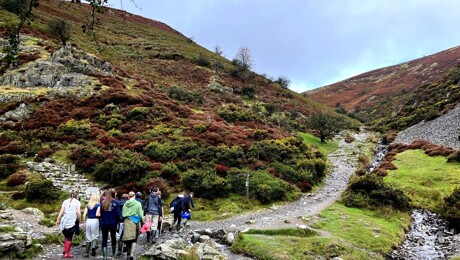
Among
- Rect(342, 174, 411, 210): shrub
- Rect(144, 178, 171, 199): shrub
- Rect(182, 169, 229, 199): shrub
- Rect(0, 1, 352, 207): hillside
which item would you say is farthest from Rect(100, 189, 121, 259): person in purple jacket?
Rect(342, 174, 411, 210): shrub

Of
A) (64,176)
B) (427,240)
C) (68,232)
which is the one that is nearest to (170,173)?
(64,176)

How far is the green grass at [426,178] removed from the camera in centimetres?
2447

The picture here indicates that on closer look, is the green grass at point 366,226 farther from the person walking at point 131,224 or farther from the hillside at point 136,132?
the person walking at point 131,224

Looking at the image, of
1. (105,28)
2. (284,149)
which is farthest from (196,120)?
(105,28)

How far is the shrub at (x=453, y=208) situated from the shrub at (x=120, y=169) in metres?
20.2

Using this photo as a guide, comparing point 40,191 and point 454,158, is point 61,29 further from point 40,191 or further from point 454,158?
point 454,158

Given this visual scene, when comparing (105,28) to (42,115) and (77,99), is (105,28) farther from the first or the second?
(42,115)

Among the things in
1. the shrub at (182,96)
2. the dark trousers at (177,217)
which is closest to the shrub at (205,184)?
the dark trousers at (177,217)

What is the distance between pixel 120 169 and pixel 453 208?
2155 centimetres

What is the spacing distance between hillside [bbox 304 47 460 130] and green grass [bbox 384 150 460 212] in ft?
81.3

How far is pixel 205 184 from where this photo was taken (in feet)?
78.6

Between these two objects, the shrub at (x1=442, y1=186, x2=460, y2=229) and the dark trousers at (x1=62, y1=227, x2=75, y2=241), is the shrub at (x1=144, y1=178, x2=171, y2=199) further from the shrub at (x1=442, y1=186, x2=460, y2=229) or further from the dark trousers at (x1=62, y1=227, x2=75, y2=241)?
the shrub at (x1=442, y1=186, x2=460, y2=229)

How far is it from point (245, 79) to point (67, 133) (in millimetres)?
57357

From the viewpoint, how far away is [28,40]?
178 feet
